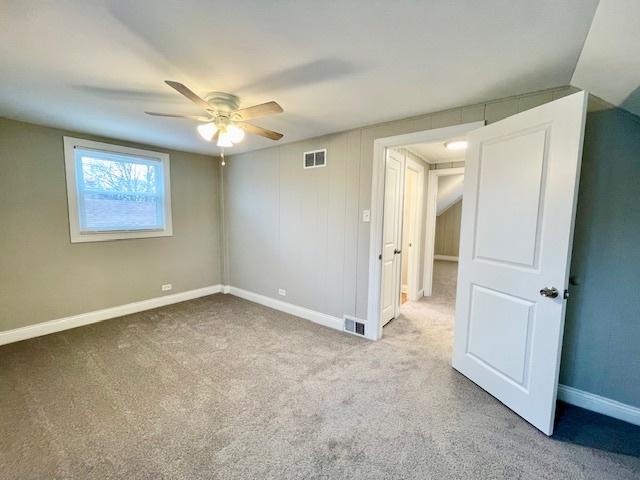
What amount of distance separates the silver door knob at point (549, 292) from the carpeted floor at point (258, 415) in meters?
0.90

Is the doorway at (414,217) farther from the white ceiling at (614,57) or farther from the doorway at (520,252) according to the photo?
the white ceiling at (614,57)

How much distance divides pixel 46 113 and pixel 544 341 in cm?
458

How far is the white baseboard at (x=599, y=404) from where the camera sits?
187 cm

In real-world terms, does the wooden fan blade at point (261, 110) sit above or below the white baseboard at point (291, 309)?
above

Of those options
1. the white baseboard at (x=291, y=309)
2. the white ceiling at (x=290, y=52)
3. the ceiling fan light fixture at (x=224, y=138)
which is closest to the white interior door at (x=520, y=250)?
the white ceiling at (x=290, y=52)

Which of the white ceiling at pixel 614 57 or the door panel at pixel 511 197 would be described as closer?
the white ceiling at pixel 614 57

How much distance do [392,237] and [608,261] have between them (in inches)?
73.6

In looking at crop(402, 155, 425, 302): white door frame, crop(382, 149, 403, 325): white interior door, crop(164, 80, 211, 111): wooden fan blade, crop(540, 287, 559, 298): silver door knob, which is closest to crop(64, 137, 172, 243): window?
crop(164, 80, 211, 111): wooden fan blade

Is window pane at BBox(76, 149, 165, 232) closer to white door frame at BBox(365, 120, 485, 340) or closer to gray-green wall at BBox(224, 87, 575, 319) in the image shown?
gray-green wall at BBox(224, 87, 575, 319)

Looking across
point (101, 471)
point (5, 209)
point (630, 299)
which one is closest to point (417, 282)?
point (630, 299)

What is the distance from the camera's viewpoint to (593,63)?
1.58 meters

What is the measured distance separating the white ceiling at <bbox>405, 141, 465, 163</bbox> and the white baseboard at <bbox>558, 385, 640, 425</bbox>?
2756mm

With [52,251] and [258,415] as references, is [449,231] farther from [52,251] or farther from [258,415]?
[52,251]

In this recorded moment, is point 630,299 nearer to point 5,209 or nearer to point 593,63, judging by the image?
point 593,63
